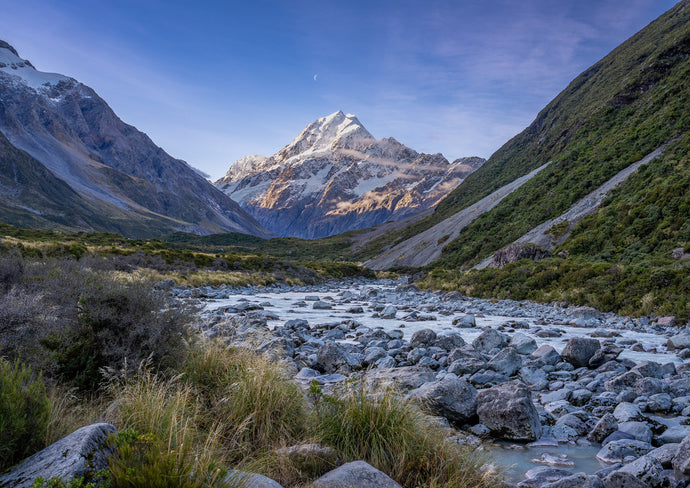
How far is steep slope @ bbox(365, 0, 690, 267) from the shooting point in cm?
3859

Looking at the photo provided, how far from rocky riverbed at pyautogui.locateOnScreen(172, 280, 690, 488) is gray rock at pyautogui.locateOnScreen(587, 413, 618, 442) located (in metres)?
0.01

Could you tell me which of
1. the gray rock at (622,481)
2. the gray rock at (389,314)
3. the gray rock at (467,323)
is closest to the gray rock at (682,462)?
the gray rock at (622,481)

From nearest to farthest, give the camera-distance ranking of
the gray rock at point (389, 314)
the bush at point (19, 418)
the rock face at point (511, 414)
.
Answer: the bush at point (19, 418)
the rock face at point (511, 414)
the gray rock at point (389, 314)

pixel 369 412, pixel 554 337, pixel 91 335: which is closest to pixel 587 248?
pixel 554 337

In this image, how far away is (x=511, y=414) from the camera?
5.54m

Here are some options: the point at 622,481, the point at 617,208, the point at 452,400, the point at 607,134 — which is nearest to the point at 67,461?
the point at 622,481

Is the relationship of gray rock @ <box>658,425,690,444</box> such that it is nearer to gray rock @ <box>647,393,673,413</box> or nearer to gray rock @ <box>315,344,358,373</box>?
gray rock @ <box>647,393,673,413</box>

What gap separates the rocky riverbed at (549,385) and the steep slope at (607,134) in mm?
31760

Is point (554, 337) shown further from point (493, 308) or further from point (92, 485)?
point (92, 485)

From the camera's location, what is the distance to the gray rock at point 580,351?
8875 mm

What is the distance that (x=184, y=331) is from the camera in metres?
5.85

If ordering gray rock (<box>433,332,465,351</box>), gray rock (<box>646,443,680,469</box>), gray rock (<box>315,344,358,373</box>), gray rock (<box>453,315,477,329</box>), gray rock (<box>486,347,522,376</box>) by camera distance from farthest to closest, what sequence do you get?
gray rock (<box>453,315,477,329</box>) → gray rock (<box>433,332,465,351</box>) → gray rock (<box>315,344,358,373</box>) → gray rock (<box>486,347,522,376</box>) → gray rock (<box>646,443,680,469</box>)

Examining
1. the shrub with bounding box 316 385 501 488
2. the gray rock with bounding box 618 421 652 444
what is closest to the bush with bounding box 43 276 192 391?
the shrub with bounding box 316 385 501 488

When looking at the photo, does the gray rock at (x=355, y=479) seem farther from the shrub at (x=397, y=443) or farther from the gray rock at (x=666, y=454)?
the gray rock at (x=666, y=454)
